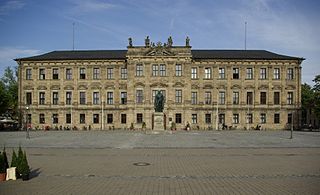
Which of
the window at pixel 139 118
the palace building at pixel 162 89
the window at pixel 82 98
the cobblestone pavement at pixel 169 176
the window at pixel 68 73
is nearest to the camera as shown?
the cobblestone pavement at pixel 169 176

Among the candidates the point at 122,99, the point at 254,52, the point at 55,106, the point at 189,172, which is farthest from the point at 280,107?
the point at 189,172

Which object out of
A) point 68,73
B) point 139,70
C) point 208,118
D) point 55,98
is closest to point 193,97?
point 208,118

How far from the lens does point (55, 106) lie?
64938mm

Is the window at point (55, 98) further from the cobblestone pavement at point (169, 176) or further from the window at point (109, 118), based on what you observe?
the cobblestone pavement at point (169, 176)

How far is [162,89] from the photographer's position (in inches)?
2477

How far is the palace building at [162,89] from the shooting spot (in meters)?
62.9

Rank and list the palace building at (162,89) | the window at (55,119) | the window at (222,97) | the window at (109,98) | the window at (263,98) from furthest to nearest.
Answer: the window at (109,98), the window at (55,119), the window at (222,97), the window at (263,98), the palace building at (162,89)

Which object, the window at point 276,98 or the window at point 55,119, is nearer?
the window at point 276,98

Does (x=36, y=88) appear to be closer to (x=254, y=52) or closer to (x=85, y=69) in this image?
(x=85, y=69)

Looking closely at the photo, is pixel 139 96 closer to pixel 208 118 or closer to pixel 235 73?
pixel 208 118

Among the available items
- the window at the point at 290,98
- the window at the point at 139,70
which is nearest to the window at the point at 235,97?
the window at the point at 290,98

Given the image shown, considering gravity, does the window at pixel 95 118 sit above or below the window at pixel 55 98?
below

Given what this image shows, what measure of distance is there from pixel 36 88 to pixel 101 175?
56.3 m

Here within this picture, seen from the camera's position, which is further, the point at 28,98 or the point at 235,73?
the point at 28,98
